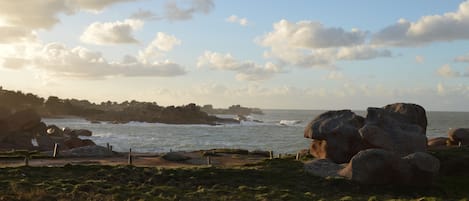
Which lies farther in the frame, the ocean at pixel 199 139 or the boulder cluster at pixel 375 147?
the ocean at pixel 199 139

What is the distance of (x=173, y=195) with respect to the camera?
81.8 ft

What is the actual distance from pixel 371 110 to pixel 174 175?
1662 cm

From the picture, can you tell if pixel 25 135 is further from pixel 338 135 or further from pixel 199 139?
pixel 338 135

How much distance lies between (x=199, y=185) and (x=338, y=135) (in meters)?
13.0

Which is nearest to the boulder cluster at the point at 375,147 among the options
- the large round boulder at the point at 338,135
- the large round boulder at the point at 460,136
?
the large round boulder at the point at 338,135

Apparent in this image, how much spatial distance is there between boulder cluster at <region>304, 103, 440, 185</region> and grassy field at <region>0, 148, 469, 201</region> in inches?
31.9

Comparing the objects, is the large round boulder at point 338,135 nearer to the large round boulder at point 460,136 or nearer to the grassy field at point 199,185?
the grassy field at point 199,185

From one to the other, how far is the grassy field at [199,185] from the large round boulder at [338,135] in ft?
14.1

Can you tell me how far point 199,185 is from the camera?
93.0ft

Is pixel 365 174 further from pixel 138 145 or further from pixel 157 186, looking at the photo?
pixel 138 145

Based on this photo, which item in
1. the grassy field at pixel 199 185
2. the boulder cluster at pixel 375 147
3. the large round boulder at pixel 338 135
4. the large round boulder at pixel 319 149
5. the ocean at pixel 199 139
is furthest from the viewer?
the ocean at pixel 199 139

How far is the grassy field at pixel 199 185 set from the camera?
81.0 feet

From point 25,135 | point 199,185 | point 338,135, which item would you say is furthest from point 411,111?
point 25,135

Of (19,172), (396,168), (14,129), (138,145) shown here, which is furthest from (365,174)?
(14,129)
